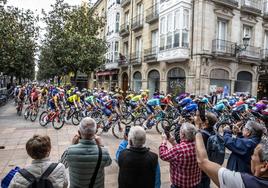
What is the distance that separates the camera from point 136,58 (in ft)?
78.8

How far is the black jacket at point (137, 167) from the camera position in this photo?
2.77 meters

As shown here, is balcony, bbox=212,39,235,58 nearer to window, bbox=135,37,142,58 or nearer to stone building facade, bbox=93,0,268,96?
stone building facade, bbox=93,0,268,96

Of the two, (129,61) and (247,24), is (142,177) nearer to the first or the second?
(247,24)

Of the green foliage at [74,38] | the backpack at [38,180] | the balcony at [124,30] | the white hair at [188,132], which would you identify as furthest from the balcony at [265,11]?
the backpack at [38,180]

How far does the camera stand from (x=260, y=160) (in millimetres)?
1900

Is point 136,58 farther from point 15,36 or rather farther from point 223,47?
point 15,36

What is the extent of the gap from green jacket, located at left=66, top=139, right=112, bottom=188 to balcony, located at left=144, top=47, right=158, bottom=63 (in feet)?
59.3

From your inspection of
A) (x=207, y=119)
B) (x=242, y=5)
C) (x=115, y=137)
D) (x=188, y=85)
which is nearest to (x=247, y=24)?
(x=242, y=5)

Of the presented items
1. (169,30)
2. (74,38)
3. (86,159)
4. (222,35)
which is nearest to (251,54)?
(222,35)

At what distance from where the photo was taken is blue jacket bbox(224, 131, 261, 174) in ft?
10.5

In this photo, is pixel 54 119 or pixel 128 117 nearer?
pixel 54 119

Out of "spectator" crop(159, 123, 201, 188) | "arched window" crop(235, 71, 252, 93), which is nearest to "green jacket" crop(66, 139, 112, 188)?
"spectator" crop(159, 123, 201, 188)

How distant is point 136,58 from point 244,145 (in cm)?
2127

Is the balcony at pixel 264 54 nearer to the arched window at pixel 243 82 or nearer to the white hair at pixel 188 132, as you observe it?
the arched window at pixel 243 82
